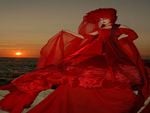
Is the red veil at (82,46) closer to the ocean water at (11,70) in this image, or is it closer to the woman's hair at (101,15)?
the woman's hair at (101,15)

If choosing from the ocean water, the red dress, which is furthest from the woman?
the ocean water

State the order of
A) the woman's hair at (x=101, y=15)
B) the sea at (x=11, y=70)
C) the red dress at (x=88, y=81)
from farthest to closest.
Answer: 1. the sea at (x=11, y=70)
2. the woman's hair at (x=101, y=15)
3. the red dress at (x=88, y=81)

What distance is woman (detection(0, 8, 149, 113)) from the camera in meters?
4.66

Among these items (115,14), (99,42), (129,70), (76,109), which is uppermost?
(115,14)

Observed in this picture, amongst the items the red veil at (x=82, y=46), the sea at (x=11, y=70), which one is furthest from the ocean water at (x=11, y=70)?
the red veil at (x=82, y=46)

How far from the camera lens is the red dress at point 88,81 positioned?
466cm

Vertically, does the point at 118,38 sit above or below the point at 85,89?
above

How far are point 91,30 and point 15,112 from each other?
61.1 inches

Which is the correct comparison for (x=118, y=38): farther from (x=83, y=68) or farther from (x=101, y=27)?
(x=83, y=68)

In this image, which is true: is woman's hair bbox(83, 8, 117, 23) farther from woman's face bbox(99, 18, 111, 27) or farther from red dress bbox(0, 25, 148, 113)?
red dress bbox(0, 25, 148, 113)

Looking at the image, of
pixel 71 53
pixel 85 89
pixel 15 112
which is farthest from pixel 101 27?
pixel 15 112

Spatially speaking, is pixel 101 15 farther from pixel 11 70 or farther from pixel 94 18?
pixel 11 70

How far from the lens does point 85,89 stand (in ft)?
15.6

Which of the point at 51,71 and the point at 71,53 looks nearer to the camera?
the point at 51,71
